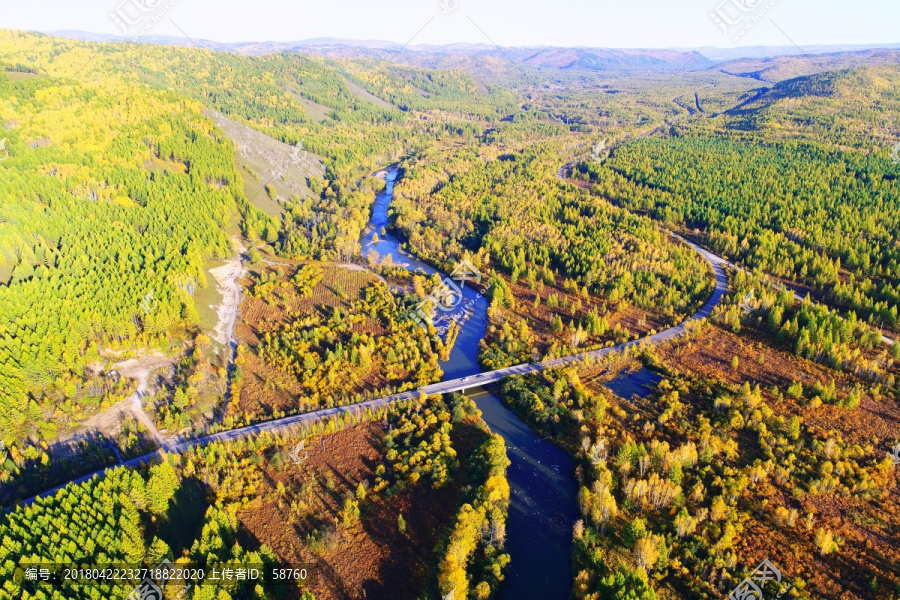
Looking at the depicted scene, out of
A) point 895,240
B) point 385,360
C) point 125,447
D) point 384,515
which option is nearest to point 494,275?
point 385,360

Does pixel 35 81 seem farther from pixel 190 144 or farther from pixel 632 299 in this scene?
pixel 632 299

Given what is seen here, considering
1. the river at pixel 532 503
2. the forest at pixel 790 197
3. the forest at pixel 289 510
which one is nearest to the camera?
the forest at pixel 289 510

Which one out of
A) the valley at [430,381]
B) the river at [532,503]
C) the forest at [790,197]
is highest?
the forest at [790,197]

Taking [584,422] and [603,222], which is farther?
[603,222]

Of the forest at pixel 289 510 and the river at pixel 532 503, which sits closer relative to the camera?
the forest at pixel 289 510

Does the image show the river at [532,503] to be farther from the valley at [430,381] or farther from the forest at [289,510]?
the forest at [289,510]

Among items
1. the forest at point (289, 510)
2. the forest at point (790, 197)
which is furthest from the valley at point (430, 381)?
the forest at point (790, 197)

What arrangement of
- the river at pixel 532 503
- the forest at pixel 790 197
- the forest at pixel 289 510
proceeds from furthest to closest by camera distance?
the forest at pixel 790 197 → the river at pixel 532 503 → the forest at pixel 289 510

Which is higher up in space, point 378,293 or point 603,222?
point 603,222

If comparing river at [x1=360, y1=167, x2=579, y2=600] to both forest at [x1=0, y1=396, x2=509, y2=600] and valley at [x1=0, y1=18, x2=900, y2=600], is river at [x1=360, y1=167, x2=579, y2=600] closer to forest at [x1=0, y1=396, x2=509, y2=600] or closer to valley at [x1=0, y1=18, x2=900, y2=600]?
valley at [x1=0, y1=18, x2=900, y2=600]
